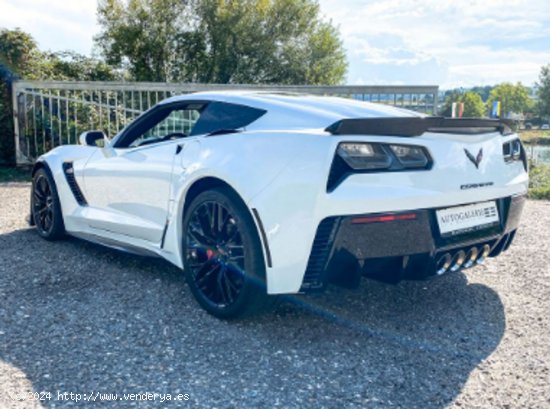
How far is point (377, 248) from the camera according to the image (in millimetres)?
2871

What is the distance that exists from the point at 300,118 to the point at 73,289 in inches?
77.3

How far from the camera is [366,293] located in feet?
12.6

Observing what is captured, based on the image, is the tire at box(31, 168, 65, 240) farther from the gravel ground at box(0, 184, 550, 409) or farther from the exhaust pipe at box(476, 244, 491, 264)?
the exhaust pipe at box(476, 244, 491, 264)

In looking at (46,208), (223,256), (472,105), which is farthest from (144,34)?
(472,105)

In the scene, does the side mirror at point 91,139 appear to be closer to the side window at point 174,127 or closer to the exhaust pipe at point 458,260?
the side window at point 174,127

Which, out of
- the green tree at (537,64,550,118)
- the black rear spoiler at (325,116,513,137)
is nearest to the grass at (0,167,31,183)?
the black rear spoiler at (325,116,513,137)

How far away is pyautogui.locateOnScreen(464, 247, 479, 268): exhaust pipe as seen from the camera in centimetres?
324

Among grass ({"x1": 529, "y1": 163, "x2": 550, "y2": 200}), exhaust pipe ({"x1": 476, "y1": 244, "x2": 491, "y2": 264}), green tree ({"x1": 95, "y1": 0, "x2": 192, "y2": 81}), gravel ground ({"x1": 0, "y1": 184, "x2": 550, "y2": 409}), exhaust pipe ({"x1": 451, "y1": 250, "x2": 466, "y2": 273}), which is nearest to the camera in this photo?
gravel ground ({"x1": 0, "y1": 184, "x2": 550, "y2": 409})

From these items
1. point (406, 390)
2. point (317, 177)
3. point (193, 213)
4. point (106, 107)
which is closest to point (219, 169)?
point (193, 213)

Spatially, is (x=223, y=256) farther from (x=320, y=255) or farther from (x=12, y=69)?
(x=12, y=69)

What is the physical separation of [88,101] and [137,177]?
653 centimetres

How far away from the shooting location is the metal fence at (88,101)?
31.9 ft

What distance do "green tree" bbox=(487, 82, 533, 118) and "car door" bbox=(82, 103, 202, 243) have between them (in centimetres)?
12785

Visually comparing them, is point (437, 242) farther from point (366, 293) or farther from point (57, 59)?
point (57, 59)
